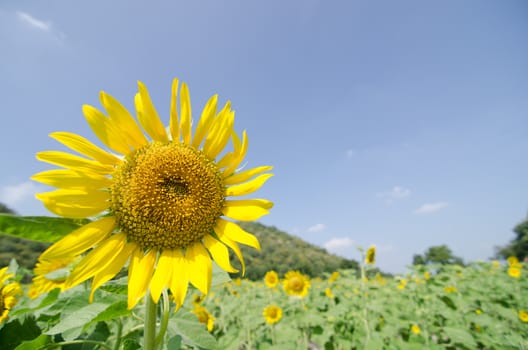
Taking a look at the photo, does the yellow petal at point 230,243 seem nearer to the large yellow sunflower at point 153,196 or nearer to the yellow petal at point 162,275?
the large yellow sunflower at point 153,196

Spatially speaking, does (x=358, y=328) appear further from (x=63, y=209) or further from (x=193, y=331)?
(x=63, y=209)

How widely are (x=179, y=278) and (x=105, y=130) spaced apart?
80cm

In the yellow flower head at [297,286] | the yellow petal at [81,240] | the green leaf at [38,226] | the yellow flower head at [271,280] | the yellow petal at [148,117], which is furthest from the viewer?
the yellow flower head at [271,280]

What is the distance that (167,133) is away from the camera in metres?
1.62

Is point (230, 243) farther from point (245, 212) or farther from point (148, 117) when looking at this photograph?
point (148, 117)

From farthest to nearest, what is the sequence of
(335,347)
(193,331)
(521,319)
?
(521,319) → (335,347) → (193,331)

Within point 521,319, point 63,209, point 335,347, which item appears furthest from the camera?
point 521,319

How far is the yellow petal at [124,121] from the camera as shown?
1.41 metres

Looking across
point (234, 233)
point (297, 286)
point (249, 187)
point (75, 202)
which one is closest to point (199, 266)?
point (234, 233)

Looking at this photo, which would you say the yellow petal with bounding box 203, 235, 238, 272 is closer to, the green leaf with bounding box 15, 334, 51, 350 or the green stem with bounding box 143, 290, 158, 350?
the green stem with bounding box 143, 290, 158, 350

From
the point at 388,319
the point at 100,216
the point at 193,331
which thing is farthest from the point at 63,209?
the point at 388,319

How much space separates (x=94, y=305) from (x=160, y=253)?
364 mm

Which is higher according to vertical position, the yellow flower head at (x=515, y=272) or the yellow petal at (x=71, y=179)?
the yellow flower head at (x=515, y=272)

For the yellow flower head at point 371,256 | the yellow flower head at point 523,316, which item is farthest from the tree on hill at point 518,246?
the yellow flower head at point 371,256
